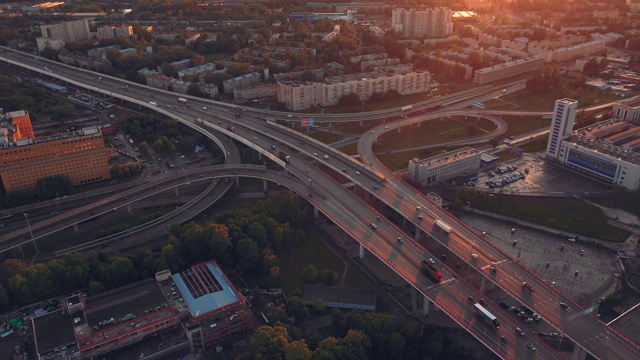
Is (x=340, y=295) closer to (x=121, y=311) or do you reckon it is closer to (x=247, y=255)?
(x=247, y=255)

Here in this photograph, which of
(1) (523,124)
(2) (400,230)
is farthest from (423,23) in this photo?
(2) (400,230)

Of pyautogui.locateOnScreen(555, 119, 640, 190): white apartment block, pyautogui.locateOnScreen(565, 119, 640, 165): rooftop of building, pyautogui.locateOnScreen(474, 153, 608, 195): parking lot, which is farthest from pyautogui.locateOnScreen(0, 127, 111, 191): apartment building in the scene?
pyautogui.locateOnScreen(565, 119, 640, 165): rooftop of building

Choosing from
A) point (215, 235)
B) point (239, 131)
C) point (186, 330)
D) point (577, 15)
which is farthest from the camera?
point (577, 15)

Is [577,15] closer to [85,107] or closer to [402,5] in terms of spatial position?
[402,5]

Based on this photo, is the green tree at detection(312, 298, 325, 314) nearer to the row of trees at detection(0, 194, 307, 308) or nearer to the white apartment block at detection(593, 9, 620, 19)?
the row of trees at detection(0, 194, 307, 308)

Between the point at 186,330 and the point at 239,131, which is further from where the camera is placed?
the point at 239,131

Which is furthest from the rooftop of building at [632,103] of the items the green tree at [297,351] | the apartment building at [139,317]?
the apartment building at [139,317]

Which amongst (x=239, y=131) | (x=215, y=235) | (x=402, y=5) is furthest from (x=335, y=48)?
(x=215, y=235)
